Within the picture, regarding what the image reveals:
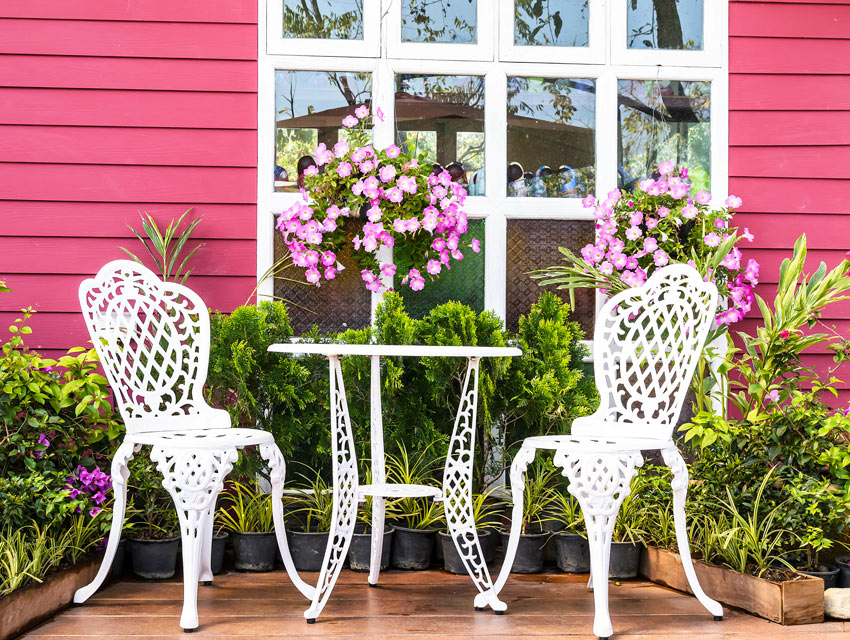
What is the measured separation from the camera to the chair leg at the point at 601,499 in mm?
2469

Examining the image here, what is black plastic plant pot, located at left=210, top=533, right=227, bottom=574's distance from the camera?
10.4 feet

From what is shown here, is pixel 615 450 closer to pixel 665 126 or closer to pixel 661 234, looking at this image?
pixel 661 234

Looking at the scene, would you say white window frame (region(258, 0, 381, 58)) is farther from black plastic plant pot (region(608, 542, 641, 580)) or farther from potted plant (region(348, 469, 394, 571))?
black plastic plant pot (region(608, 542, 641, 580))

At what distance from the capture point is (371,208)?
3.41m

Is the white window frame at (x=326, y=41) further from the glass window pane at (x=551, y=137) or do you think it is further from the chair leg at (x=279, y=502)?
the chair leg at (x=279, y=502)

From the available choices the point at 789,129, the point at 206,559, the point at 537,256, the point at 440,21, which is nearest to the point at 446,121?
the point at 440,21

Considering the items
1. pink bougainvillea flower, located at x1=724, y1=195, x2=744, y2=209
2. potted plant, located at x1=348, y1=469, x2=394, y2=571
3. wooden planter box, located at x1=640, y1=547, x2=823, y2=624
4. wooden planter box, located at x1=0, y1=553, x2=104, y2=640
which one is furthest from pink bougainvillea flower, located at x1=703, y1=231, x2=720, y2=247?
wooden planter box, located at x1=0, y1=553, x2=104, y2=640

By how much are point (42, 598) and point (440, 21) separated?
9.21ft

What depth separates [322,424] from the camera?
344 cm

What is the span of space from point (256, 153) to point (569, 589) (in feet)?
7.26

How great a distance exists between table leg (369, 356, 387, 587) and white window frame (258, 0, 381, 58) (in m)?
1.53

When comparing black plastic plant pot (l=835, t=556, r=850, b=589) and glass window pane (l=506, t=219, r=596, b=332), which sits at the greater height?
glass window pane (l=506, t=219, r=596, b=332)

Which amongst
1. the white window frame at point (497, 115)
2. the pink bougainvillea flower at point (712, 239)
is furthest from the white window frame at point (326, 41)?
the pink bougainvillea flower at point (712, 239)

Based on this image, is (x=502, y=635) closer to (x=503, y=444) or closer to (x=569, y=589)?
(x=569, y=589)
